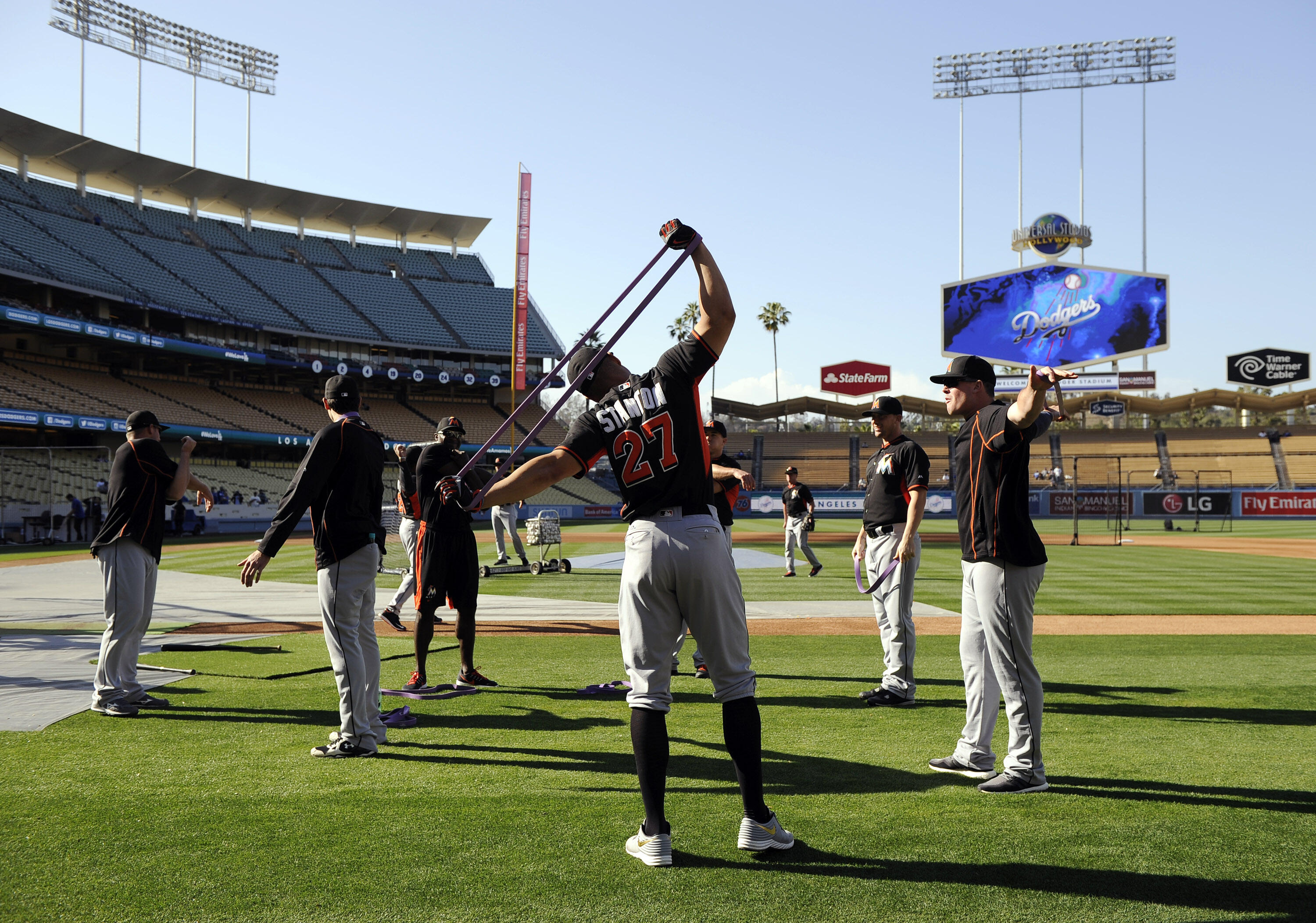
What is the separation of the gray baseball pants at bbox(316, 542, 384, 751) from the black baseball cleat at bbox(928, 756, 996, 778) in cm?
347

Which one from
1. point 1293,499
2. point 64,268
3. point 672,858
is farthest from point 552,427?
point 672,858

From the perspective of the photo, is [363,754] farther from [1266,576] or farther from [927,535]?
[927,535]

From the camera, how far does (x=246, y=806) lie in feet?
14.9

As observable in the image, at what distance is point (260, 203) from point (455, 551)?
64.5 metres

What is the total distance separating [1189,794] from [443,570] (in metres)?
5.50

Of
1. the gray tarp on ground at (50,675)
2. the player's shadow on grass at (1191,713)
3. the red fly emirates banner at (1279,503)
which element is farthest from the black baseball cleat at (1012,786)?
the red fly emirates banner at (1279,503)

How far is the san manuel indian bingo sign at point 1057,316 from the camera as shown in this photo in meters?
51.2

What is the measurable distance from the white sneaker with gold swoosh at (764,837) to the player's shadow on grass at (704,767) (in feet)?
2.91

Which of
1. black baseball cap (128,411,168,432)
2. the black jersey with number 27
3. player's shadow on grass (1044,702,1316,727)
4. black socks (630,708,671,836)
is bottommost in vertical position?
player's shadow on grass (1044,702,1316,727)

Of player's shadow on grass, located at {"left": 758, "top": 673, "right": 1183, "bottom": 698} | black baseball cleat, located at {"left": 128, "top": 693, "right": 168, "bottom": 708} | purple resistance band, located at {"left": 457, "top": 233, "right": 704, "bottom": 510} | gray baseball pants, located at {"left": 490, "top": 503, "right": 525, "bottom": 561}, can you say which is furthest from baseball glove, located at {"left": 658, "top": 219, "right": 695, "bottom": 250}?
gray baseball pants, located at {"left": 490, "top": 503, "right": 525, "bottom": 561}

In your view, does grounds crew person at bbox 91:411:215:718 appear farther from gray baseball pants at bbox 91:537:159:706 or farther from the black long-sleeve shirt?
the black long-sleeve shirt

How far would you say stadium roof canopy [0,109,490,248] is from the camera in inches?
1999

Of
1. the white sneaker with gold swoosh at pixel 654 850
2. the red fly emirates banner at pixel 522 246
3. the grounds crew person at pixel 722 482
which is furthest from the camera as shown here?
the red fly emirates banner at pixel 522 246

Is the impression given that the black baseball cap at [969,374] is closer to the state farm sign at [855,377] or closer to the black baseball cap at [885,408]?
the black baseball cap at [885,408]
